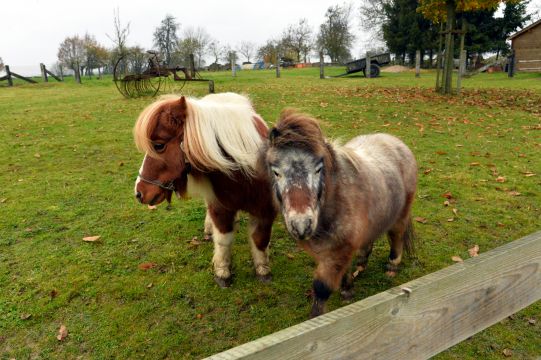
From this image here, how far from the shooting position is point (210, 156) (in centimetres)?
301

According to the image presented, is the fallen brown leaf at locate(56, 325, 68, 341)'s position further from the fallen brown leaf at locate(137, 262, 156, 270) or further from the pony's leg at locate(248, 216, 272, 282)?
the pony's leg at locate(248, 216, 272, 282)

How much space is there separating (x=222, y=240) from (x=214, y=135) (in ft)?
4.04

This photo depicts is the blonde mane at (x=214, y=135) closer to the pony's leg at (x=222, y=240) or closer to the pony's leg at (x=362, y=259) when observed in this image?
the pony's leg at (x=222, y=240)

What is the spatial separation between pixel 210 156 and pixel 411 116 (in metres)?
9.70

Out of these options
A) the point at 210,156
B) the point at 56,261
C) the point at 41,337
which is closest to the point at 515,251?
the point at 210,156

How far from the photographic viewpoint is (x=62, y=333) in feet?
10.6

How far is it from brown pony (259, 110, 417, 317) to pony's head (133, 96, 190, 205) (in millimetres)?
791

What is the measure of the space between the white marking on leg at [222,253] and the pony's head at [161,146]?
89 cm

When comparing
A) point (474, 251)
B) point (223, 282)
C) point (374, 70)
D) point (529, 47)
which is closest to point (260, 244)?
point (223, 282)

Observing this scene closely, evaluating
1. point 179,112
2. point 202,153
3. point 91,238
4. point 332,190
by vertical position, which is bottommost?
point 91,238

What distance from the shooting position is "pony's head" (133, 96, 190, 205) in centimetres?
302

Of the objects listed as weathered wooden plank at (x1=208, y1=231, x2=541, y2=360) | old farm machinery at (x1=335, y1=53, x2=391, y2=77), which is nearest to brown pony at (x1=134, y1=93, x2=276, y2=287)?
weathered wooden plank at (x1=208, y1=231, x2=541, y2=360)

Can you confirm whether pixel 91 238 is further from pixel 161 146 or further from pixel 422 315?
pixel 422 315

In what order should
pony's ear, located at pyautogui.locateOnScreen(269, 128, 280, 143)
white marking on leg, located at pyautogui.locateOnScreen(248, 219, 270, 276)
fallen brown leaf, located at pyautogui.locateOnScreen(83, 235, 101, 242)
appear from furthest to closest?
Result: 1. fallen brown leaf, located at pyautogui.locateOnScreen(83, 235, 101, 242)
2. white marking on leg, located at pyautogui.locateOnScreen(248, 219, 270, 276)
3. pony's ear, located at pyautogui.locateOnScreen(269, 128, 280, 143)
